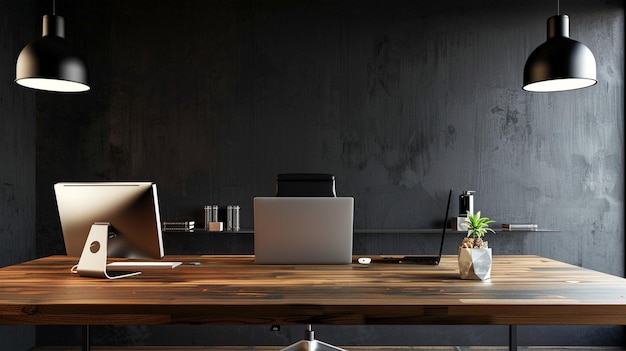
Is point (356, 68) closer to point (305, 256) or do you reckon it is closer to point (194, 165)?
point (194, 165)

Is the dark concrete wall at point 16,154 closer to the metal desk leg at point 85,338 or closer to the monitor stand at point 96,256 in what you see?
the metal desk leg at point 85,338

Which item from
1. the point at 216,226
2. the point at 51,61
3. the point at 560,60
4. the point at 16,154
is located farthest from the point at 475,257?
the point at 16,154

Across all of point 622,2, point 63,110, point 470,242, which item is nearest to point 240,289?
point 470,242

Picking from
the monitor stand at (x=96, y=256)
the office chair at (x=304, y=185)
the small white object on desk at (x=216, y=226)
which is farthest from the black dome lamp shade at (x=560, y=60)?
the small white object on desk at (x=216, y=226)

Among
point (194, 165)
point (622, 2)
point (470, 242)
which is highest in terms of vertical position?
point (622, 2)

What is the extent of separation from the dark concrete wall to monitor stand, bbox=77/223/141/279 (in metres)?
1.88

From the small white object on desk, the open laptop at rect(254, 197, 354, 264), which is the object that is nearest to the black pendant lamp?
the open laptop at rect(254, 197, 354, 264)

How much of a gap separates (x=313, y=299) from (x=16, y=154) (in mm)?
3107

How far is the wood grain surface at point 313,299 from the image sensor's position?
1.58m

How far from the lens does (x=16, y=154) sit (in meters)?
3.93

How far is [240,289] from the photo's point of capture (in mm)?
1866

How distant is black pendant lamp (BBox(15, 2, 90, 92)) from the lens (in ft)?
9.04

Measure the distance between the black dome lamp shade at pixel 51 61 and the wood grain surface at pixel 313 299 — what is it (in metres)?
1.07

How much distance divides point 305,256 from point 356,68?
2.08 m
